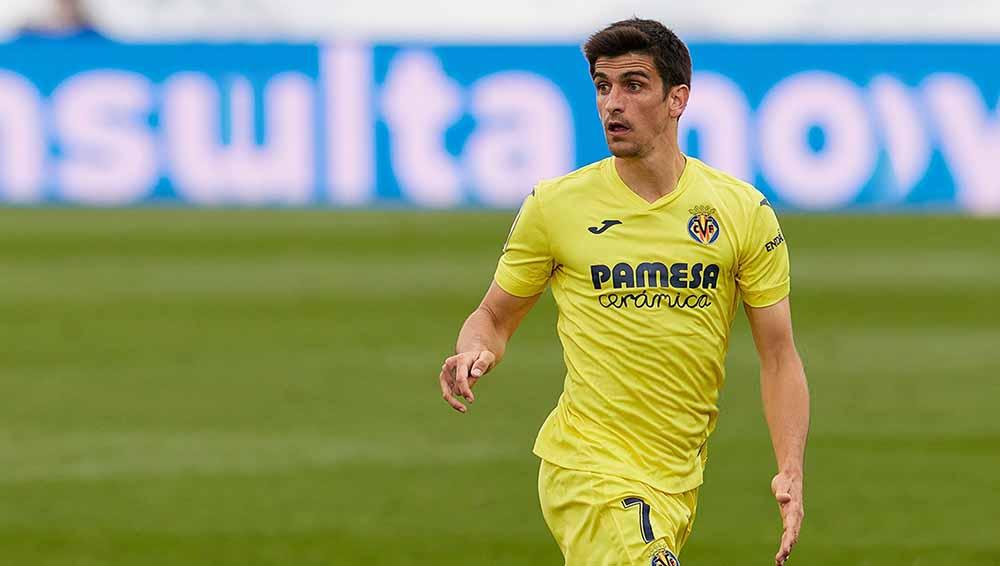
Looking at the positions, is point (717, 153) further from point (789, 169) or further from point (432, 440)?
point (432, 440)

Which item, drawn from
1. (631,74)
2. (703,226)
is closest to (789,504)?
(703,226)

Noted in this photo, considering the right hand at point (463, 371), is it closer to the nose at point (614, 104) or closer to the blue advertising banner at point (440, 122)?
the nose at point (614, 104)

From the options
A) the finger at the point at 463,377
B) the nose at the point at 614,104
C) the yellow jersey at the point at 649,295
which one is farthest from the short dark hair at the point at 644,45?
the finger at the point at 463,377

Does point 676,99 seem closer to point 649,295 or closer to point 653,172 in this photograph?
point 653,172

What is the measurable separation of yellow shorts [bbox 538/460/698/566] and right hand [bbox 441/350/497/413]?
1.40 feet

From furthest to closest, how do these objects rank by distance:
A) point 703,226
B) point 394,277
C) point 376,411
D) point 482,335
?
point 394,277 → point 376,411 → point 482,335 → point 703,226

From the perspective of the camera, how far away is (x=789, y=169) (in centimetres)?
2264

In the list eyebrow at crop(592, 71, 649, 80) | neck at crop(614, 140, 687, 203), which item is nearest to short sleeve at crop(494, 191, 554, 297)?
neck at crop(614, 140, 687, 203)

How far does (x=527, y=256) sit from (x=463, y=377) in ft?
1.77

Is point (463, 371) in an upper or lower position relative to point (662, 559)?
→ upper

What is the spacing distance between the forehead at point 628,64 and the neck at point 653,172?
232mm

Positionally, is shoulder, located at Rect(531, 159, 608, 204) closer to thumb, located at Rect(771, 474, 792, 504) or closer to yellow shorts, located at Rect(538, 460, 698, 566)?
yellow shorts, located at Rect(538, 460, 698, 566)

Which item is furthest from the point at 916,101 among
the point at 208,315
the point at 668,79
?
the point at 668,79

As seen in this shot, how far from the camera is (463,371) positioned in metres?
5.28
